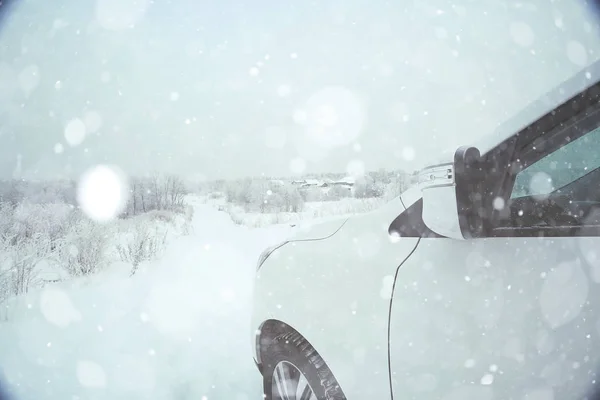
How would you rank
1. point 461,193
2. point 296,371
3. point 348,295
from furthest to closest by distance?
point 296,371 < point 348,295 < point 461,193

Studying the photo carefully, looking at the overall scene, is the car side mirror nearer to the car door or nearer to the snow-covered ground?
the car door

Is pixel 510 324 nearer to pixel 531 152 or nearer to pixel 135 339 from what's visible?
pixel 531 152

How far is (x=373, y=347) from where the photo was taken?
4.41 feet

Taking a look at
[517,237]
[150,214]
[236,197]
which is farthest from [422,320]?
[236,197]

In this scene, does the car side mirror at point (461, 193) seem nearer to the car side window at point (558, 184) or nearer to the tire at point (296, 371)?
the car side window at point (558, 184)

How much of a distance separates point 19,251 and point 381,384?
6296 mm

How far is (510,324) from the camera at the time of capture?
3.59ft

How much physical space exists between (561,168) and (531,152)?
21.1 inches

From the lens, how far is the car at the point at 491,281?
1.08m

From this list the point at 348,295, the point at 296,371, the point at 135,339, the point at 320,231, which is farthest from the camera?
the point at 135,339

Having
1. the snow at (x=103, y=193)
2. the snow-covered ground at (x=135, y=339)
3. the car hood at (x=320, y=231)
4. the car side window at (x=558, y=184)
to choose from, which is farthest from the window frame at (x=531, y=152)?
the snow at (x=103, y=193)

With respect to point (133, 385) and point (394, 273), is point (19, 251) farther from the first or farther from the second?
point (394, 273)

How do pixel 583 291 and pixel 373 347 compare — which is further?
pixel 373 347

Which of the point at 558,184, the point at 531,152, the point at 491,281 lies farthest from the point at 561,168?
the point at 491,281
